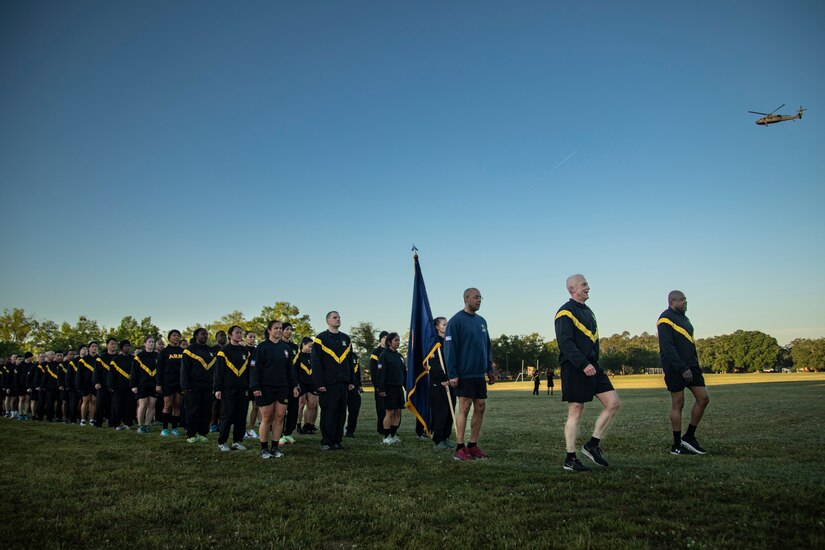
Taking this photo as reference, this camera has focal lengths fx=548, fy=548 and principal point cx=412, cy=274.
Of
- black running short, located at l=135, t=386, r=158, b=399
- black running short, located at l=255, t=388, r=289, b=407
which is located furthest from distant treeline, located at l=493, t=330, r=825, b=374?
black running short, located at l=255, t=388, r=289, b=407

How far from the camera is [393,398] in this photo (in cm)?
1289

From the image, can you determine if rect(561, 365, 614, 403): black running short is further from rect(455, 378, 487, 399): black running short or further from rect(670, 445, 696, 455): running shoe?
rect(670, 445, 696, 455): running shoe

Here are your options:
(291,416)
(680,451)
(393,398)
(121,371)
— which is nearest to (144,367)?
(121,371)

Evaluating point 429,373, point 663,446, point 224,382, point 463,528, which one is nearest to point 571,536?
point 463,528

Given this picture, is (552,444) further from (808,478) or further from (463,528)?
(463,528)

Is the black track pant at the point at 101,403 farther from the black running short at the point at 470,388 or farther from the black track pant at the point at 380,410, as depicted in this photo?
the black running short at the point at 470,388

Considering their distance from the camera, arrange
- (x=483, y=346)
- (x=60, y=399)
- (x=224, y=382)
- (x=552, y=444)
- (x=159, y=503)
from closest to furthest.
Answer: (x=159, y=503)
(x=483, y=346)
(x=552, y=444)
(x=224, y=382)
(x=60, y=399)

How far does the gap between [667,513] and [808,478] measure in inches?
99.6

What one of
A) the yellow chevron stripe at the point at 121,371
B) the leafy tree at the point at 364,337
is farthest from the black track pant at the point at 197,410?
the leafy tree at the point at 364,337

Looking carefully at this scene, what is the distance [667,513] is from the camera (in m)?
5.03

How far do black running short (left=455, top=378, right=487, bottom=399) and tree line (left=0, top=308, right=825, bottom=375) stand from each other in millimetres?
42949

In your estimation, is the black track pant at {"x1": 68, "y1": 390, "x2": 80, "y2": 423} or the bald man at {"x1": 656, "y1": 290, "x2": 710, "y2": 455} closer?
the bald man at {"x1": 656, "y1": 290, "x2": 710, "y2": 455}

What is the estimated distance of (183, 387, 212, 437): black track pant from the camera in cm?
1273

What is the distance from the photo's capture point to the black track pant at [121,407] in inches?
663
